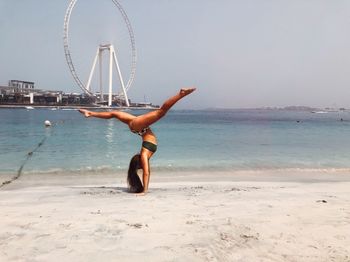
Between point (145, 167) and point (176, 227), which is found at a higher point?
point (145, 167)

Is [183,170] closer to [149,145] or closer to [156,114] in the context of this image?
[149,145]

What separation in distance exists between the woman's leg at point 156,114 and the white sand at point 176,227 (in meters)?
1.38

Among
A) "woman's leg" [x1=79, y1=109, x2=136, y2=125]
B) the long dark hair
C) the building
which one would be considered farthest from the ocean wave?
the building

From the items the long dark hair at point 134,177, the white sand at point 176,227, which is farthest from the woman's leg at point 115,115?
the white sand at point 176,227

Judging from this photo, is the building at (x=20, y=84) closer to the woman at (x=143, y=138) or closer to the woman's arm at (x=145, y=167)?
the woman at (x=143, y=138)

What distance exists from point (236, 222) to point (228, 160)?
11.9m

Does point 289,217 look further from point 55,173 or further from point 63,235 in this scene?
point 55,173

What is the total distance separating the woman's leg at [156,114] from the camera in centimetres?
725

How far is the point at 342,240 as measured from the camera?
15.3 ft

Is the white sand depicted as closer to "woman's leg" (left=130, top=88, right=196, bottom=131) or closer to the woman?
the woman

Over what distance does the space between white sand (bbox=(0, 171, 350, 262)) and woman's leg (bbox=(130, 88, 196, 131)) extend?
4.54 ft

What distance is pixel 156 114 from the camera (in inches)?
300

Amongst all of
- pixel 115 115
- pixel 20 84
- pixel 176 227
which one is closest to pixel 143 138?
pixel 115 115

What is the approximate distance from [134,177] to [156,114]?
1479 millimetres
